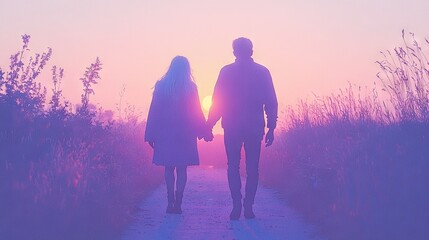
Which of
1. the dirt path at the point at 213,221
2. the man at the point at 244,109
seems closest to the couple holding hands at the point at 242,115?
the man at the point at 244,109

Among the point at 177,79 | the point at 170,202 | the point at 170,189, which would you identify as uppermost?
the point at 177,79

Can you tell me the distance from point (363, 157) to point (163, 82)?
2.96 meters

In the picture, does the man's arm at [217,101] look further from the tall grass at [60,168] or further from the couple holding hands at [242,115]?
the tall grass at [60,168]

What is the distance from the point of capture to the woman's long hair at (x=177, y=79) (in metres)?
11.1

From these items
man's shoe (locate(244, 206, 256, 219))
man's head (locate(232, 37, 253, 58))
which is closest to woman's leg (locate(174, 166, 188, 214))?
man's shoe (locate(244, 206, 256, 219))

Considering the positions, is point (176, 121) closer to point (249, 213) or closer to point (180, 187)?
point (180, 187)

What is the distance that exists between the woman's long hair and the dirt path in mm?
1642

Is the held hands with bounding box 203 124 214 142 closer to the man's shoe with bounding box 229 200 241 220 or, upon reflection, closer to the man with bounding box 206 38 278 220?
the man with bounding box 206 38 278 220

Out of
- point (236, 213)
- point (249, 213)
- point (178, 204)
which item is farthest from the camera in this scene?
point (178, 204)

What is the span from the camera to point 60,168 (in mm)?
8805

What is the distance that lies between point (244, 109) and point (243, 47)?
78 centimetres

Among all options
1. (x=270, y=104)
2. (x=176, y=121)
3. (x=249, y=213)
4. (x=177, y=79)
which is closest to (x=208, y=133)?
(x=176, y=121)

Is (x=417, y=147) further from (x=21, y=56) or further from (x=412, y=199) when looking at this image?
(x=21, y=56)

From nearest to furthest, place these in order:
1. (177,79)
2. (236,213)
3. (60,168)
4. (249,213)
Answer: (60,168) < (236,213) < (249,213) < (177,79)
